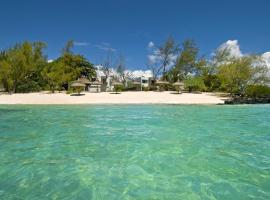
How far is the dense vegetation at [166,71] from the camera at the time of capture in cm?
4200

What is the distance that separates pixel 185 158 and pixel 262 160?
6.39ft

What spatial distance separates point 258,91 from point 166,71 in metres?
21.8

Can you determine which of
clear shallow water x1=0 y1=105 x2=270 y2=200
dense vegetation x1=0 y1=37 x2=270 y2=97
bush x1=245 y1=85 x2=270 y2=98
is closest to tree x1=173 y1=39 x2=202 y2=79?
dense vegetation x1=0 y1=37 x2=270 y2=97

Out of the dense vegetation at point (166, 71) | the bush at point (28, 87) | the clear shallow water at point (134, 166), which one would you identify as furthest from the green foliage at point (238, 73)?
the clear shallow water at point (134, 166)

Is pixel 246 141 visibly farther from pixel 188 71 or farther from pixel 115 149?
pixel 188 71

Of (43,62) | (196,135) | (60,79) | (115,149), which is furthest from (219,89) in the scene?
(115,149)

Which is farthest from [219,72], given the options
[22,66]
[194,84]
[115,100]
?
[22,66]

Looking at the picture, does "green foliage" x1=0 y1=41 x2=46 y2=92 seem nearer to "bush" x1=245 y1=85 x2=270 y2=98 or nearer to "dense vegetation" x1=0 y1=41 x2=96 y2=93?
"dense vegetation" x1=0 y1=41 x2=96 y2=93

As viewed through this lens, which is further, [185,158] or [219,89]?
[219,89]

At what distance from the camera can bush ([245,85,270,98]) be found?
129 feet

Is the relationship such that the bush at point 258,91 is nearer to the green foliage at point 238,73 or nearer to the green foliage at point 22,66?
the green foliage at point 238,73

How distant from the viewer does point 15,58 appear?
46750 millimetres

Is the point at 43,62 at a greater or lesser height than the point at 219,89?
greater

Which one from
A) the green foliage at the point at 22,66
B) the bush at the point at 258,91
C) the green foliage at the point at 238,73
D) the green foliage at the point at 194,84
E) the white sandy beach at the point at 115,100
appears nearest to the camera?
the white sandy beach at the point at 115,100
